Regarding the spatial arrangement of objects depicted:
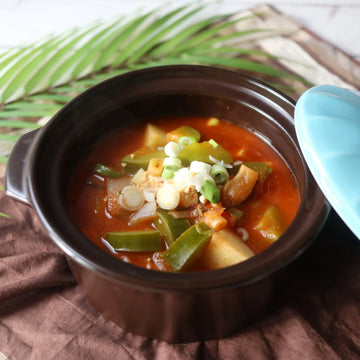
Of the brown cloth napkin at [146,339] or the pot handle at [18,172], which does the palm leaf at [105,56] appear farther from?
the brown cloth napkin at [146,339]

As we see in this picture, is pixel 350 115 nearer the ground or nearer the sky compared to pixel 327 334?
nearer the sky

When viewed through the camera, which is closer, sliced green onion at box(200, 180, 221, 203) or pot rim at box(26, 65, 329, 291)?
pot rim at box(26, 65, 329, 291)

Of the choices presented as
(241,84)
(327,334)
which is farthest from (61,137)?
(327,334)

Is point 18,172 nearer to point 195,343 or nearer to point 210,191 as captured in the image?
point 210,191

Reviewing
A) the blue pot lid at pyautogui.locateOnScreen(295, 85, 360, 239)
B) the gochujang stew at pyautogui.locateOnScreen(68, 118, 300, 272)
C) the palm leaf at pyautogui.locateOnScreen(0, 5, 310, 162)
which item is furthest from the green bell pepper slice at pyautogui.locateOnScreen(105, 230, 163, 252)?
the palm leaf at pyautogui.locateOnScreen(0, 5, 310, 162)

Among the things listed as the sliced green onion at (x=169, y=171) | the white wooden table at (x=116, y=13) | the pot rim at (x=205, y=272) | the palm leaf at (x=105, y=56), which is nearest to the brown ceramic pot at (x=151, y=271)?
the pot rim at (x=205, y=272)

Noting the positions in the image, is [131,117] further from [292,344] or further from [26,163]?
[292,344]

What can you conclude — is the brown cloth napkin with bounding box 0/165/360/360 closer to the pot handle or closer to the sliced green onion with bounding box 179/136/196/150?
the pot handle
